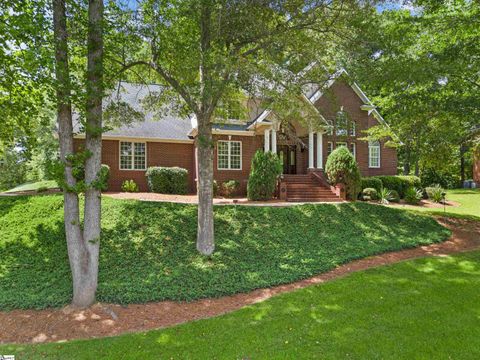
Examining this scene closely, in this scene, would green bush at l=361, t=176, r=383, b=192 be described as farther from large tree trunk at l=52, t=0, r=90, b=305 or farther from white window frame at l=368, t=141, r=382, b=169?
large tree trunk at l=52, t=0, r=90, b=305

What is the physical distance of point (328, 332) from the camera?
4.97 m

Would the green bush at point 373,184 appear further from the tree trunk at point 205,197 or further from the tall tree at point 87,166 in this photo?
the tall tree at point 87,166

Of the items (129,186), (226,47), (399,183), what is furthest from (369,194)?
(129,186)

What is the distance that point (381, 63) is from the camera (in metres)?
8.66

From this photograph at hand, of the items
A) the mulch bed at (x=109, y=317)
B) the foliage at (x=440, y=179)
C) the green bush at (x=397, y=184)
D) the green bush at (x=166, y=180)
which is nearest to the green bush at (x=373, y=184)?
the green bush at (x=397, y=184)

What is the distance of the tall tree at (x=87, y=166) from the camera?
629 centimetres

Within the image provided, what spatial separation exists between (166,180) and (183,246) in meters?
8.62

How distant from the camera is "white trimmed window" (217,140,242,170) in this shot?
18.1 m

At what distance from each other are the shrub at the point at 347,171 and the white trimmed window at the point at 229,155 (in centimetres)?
555

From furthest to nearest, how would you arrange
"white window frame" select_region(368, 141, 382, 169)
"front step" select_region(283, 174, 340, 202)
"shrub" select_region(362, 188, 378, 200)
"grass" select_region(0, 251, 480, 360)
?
"white window frame" select_region(368, 141, 382, 169)
"shrub" select_region(362, 188, 378, 200)
"front step" select_region(283, 174, 340, 202)
"grass" select_region(0, 251, 480, 360)

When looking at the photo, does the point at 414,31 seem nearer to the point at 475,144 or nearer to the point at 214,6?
the point at 475,144

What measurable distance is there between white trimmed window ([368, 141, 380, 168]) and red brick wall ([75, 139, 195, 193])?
12.6 meters

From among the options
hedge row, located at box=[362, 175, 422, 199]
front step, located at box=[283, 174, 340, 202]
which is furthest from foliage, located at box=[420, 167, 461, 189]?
front step, located at box=[283, 174, 340, 202]

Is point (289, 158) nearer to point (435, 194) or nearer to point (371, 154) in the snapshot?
point (371, 154)
